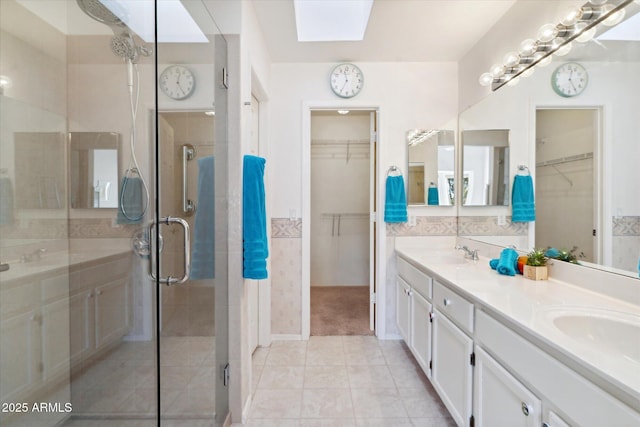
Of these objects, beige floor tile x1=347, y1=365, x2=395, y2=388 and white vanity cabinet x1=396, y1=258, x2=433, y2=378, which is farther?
beige floor tile x1=347, y1=365, x2=395, y2=388

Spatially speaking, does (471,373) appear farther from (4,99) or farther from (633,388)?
(4,99)

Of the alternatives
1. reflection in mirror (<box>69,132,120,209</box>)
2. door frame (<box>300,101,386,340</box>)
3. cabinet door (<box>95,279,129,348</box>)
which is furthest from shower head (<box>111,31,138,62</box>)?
door frame (<box>300,101,386,340</box>)

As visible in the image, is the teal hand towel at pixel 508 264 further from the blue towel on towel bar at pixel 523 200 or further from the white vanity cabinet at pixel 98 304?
the white vanity cabinet at pixel 98 304

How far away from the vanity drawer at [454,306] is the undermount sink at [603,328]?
1.12 ft

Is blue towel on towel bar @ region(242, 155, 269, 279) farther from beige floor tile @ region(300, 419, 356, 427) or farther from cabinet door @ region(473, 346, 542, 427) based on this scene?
cabinet door @ region(473, 346, 542, 427)

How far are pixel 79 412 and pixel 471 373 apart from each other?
5.41ft

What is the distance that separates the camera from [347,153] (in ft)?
14.0

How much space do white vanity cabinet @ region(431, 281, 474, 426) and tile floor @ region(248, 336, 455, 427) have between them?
0.26 m

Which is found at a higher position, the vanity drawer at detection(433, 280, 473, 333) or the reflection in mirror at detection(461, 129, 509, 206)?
the reflection in mirror at detection(461, 129, 509, 206)

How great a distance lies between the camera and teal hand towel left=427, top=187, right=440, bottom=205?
8.54ft

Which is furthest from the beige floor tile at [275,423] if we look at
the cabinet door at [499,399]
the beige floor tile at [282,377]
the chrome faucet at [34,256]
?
the chrome faucet at [34,256]

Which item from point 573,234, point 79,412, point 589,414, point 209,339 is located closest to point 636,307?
point 573,234

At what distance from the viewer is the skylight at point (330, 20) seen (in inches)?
83.6

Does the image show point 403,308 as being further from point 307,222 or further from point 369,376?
point 307,222
